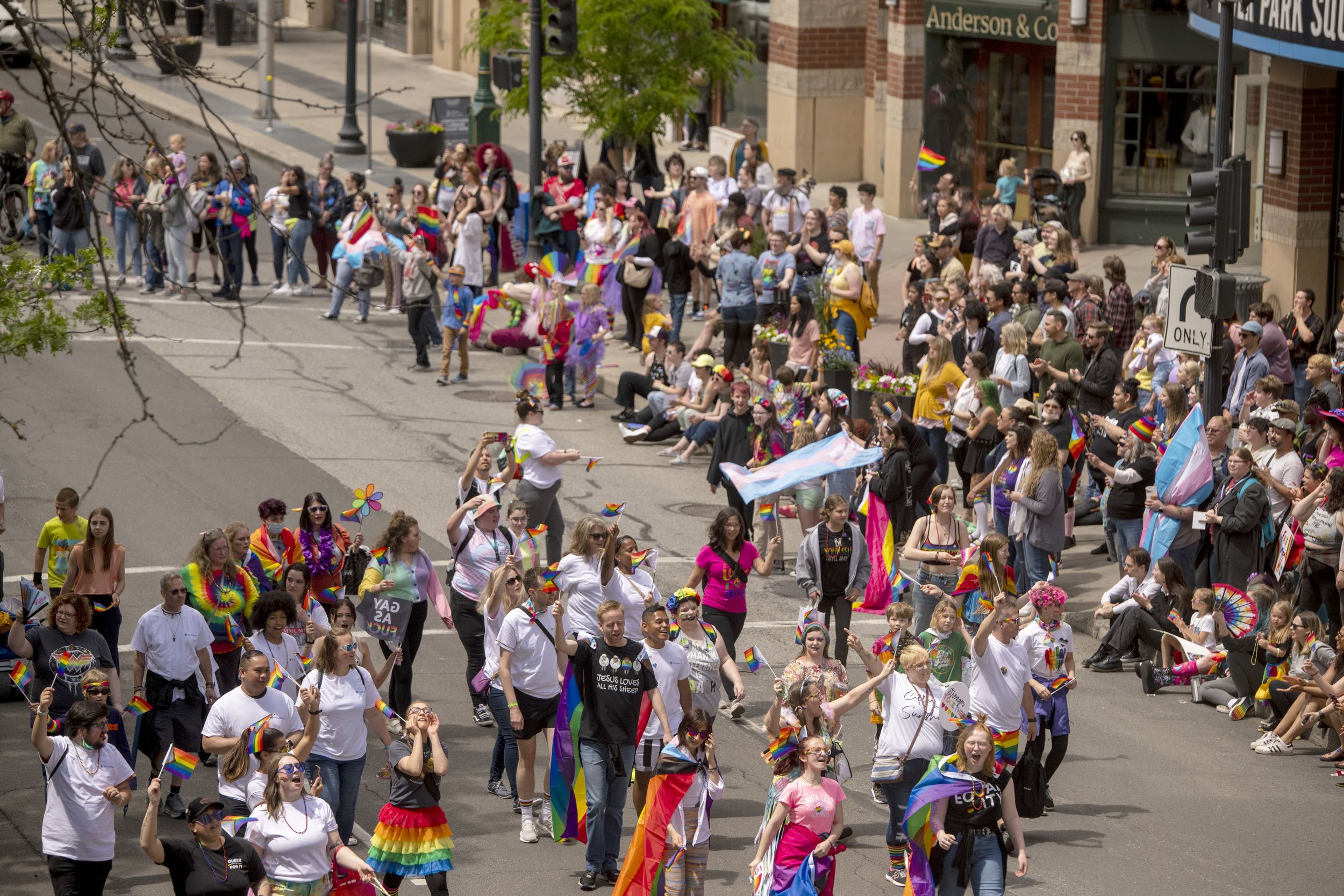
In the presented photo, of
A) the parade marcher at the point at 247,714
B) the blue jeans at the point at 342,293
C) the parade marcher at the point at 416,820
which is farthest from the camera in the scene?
the blue jeans at the point at 342,293

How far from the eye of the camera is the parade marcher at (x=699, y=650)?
1184 cm

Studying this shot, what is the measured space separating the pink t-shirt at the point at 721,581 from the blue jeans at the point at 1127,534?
4189 mm

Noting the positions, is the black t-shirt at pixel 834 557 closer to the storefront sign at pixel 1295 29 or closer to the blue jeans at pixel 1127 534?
the blue jeans at pixel 1127 534

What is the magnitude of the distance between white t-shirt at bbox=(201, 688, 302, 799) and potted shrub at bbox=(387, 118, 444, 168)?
2511cm

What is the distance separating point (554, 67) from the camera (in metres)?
28.1

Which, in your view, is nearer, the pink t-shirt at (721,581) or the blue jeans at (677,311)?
the pink t-shirt at (721,581)

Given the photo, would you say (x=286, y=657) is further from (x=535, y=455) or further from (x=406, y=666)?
(x=535, y=455)

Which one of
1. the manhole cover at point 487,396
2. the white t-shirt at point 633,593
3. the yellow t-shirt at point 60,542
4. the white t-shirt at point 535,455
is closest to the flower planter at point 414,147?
the manhole cover at point 487,396

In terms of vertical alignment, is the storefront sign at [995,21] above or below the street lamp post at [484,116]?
above

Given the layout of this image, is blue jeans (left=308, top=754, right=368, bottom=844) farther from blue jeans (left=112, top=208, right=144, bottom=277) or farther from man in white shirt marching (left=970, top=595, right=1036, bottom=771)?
blue jeans (left=112, top=208, right=144, bottom=277)

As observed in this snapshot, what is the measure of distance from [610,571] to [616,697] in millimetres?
1808

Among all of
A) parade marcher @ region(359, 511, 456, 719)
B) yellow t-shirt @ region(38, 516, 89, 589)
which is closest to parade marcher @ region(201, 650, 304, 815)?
parade marcher @ region(359, 511, 456, 719)

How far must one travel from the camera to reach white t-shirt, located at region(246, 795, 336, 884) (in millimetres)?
9211

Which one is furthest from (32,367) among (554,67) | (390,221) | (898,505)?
(898,505)
